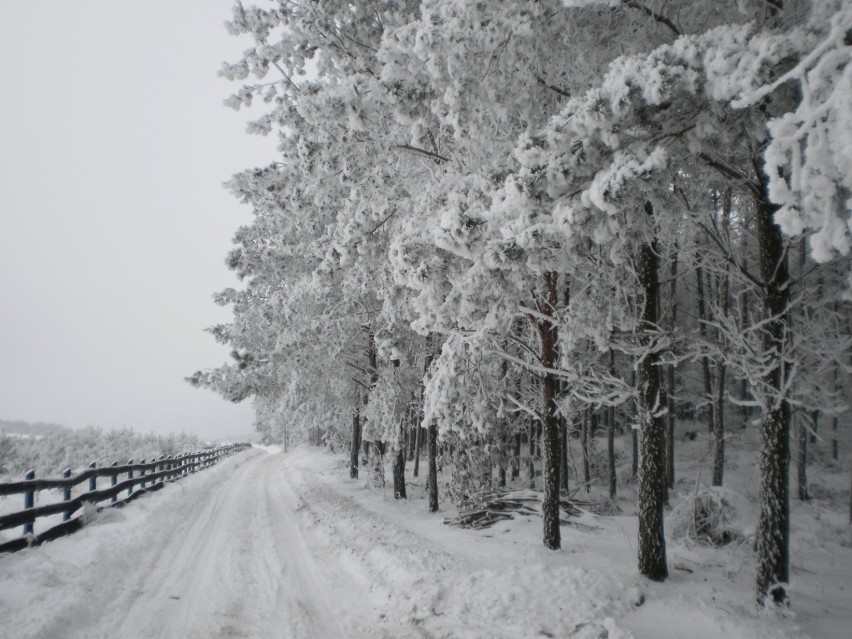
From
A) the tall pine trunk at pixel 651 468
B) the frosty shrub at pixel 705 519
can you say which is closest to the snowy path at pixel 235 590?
the tall pine trunk at pixel 651 468

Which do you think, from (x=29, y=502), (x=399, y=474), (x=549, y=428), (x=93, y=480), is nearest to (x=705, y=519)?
(x=549, y=428)

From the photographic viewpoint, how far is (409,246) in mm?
6770

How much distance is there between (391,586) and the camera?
6.76 m

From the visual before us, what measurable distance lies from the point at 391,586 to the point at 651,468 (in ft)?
15.1

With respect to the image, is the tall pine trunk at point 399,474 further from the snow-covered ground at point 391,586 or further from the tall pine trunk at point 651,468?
the tall pine trunk at point 651,468

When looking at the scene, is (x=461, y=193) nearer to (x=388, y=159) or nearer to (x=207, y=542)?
(x=388, y=159)

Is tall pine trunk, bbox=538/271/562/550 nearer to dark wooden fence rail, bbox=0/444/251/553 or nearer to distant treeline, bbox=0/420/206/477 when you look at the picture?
→ dark wooden fence rail, bbox=0/444/251/553

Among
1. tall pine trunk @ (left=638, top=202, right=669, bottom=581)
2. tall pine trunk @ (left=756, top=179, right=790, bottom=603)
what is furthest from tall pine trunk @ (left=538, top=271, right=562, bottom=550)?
tall pine trunk @ (left=756, top=179, right=790, bottom=603)

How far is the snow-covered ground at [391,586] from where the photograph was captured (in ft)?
17.3

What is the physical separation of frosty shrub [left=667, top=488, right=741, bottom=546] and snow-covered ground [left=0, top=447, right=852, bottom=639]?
0.51 metres

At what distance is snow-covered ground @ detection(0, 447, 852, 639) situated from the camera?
5.28 metres

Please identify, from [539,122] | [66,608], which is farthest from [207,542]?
[539,122]

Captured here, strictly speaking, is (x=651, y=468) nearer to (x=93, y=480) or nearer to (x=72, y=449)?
(x=93, y=480)

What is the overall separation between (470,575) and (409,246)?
5.27m
